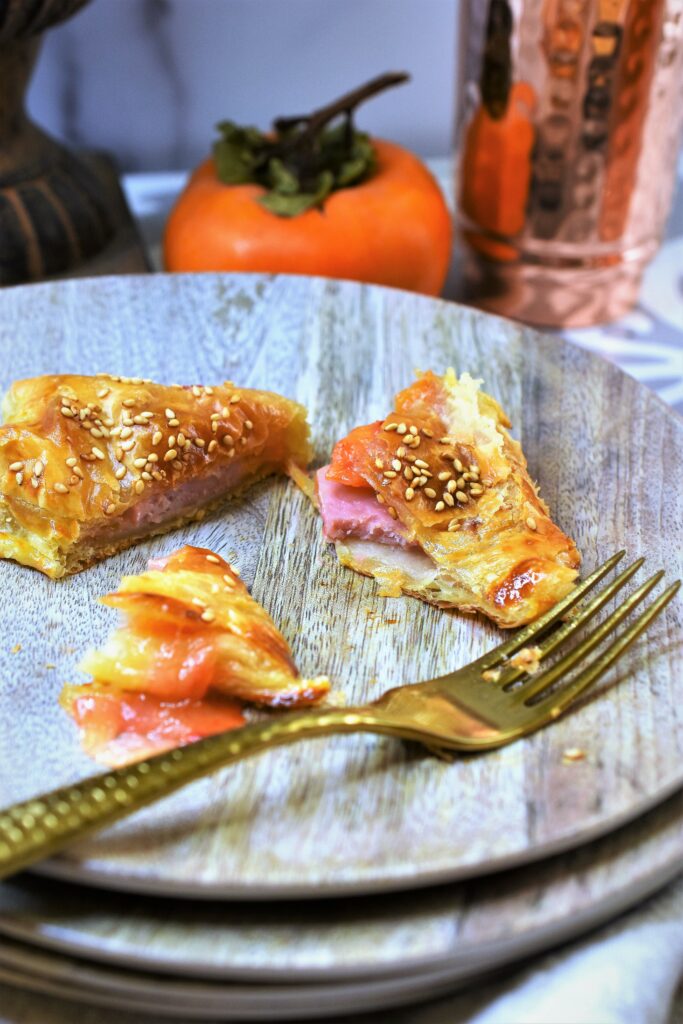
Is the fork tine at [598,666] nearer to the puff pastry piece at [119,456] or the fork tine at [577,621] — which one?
the fork tine at [577,621]

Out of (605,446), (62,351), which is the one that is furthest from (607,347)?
(62,351)

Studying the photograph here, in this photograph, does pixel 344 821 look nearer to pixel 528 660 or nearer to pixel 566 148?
pixel 528 660

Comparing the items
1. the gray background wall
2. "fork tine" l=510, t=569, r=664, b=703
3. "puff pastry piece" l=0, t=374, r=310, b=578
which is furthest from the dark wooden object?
"fork tine" l=510, t=569, r=664, b=703

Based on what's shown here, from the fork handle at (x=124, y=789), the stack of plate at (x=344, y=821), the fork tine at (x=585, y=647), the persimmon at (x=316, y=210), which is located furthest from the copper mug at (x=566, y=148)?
the fork handle at (x=124, y=789)

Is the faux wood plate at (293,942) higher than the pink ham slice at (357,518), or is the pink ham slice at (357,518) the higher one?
the pink ham slice at (357,518)

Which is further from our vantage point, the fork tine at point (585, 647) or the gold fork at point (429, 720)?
the fork tine at point (585, 647)

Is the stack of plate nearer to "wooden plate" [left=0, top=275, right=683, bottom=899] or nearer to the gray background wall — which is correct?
"wooden plate" [left=0, top=275, right=683, bottom=899]

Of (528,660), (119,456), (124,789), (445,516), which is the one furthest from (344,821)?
(119,456)
